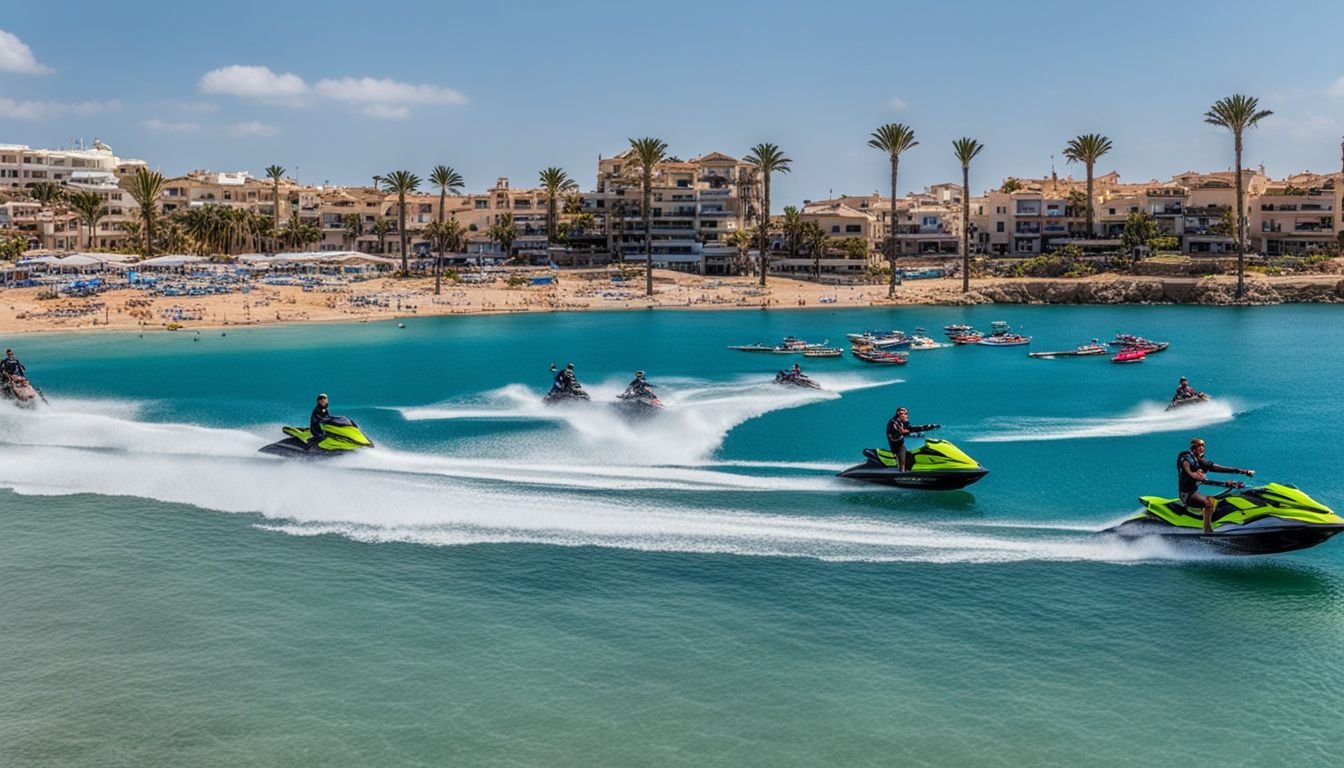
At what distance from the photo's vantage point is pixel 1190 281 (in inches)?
4732

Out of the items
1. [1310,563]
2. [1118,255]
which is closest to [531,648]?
[1310,563]

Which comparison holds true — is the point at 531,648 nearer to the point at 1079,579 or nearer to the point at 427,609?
the point at 427,609

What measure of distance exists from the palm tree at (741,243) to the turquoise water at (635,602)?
9592 cm

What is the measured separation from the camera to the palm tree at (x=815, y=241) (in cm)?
13338

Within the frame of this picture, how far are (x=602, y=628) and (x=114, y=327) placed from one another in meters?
82.7

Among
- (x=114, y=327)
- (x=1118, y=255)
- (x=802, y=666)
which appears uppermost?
(x=1118, y=255)

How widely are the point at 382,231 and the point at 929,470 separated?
136 m

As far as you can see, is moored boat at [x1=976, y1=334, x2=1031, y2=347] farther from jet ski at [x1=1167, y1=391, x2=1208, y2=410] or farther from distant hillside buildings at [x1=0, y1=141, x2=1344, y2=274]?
distant hillside buildings at [x1=0, y1=141, x2=1344, y2=274]

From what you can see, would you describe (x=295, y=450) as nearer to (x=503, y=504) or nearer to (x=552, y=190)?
(x=503, y=504)

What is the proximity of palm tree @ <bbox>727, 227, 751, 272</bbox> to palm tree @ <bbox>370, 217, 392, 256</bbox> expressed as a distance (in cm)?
4808

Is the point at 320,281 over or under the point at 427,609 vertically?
over

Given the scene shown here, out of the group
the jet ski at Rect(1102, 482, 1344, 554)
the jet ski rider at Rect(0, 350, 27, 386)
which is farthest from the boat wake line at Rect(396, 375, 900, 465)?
the jet ski rider at Rect(0, 350, 27, 386)

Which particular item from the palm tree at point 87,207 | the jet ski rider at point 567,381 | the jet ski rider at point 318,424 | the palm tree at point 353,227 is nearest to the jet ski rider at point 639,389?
the jet ski rider at point 567,381

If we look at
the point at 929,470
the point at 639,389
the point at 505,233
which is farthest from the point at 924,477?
the point at 505,233
